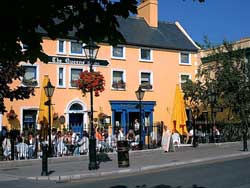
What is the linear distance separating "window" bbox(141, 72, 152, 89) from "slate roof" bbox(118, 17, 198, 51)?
2.24 metres

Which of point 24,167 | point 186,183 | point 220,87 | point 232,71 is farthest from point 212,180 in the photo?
point 220,87

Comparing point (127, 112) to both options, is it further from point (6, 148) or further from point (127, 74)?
point (6, 148)

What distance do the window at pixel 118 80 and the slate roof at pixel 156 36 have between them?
2.47 metres

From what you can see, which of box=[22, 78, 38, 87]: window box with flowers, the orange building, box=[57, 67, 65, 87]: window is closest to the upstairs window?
the orange building

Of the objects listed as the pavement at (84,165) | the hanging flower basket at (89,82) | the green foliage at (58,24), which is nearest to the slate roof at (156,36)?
the hanging flower basket at (89,82)

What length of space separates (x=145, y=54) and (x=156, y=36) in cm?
254

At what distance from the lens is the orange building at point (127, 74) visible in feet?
101

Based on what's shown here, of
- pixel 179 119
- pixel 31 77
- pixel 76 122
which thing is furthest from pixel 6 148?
pixel 76 122

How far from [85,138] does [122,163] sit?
5.90m

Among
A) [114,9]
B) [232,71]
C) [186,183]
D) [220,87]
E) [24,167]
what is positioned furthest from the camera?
[220,87]

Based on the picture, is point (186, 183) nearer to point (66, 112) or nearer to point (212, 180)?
point (212, 180)

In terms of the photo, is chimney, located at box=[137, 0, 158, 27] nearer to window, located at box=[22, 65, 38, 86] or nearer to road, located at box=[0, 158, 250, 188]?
window, located at box=[22, 65, 38, 86]

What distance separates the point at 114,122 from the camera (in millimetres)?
33656

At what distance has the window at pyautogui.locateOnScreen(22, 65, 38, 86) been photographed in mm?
29969
